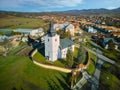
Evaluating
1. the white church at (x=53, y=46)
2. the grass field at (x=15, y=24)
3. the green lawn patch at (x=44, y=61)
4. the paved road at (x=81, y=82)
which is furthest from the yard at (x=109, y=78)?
the grass field at (x=15, y=24)

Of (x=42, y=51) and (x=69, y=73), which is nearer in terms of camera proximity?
(x=69, y=73)

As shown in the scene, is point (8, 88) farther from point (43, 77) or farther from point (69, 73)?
point (69, 73)

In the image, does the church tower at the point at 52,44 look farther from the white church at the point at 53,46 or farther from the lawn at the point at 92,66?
the lawn at the point at 92,66

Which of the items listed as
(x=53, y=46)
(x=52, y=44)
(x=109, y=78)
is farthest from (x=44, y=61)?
(x=109, y=78)

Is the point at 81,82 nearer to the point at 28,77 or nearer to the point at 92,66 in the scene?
the point at 92,66

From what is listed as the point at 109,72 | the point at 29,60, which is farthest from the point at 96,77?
the point at 29,60

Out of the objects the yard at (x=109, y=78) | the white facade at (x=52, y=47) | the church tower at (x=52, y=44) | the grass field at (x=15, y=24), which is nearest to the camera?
the yard at (x=109, y=78)
